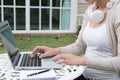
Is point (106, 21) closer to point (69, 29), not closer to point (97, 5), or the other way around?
point (97, 5)

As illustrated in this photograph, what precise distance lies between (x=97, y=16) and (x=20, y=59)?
0.65 meters

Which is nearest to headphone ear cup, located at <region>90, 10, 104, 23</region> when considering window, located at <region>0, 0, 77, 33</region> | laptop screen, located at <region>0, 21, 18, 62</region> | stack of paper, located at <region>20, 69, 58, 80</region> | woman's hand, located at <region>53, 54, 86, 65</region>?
woman's hand, located at <region>53, 54, 86, 65</region>

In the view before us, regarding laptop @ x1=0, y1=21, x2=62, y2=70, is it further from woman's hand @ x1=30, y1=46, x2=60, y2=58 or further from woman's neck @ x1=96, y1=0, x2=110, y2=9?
woman's neck @ x1=96, y1=0, x2=110, y2=9

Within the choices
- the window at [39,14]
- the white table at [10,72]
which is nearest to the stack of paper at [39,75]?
the white table at [10,72]

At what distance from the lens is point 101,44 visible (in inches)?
79.4

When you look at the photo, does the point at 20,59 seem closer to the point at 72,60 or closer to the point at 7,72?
the point at 7,72

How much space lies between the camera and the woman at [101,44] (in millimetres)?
1866

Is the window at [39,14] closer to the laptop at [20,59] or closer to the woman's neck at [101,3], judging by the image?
the laptop at [20,59]

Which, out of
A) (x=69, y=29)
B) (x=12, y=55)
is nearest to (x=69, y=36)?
(x=69, y=29)

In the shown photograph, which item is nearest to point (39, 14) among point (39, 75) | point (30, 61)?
point (30, 61)

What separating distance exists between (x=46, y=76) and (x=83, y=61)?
0.24 meters

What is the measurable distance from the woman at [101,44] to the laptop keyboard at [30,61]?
66 mm

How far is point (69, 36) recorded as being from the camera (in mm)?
8500

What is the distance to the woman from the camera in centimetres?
187
